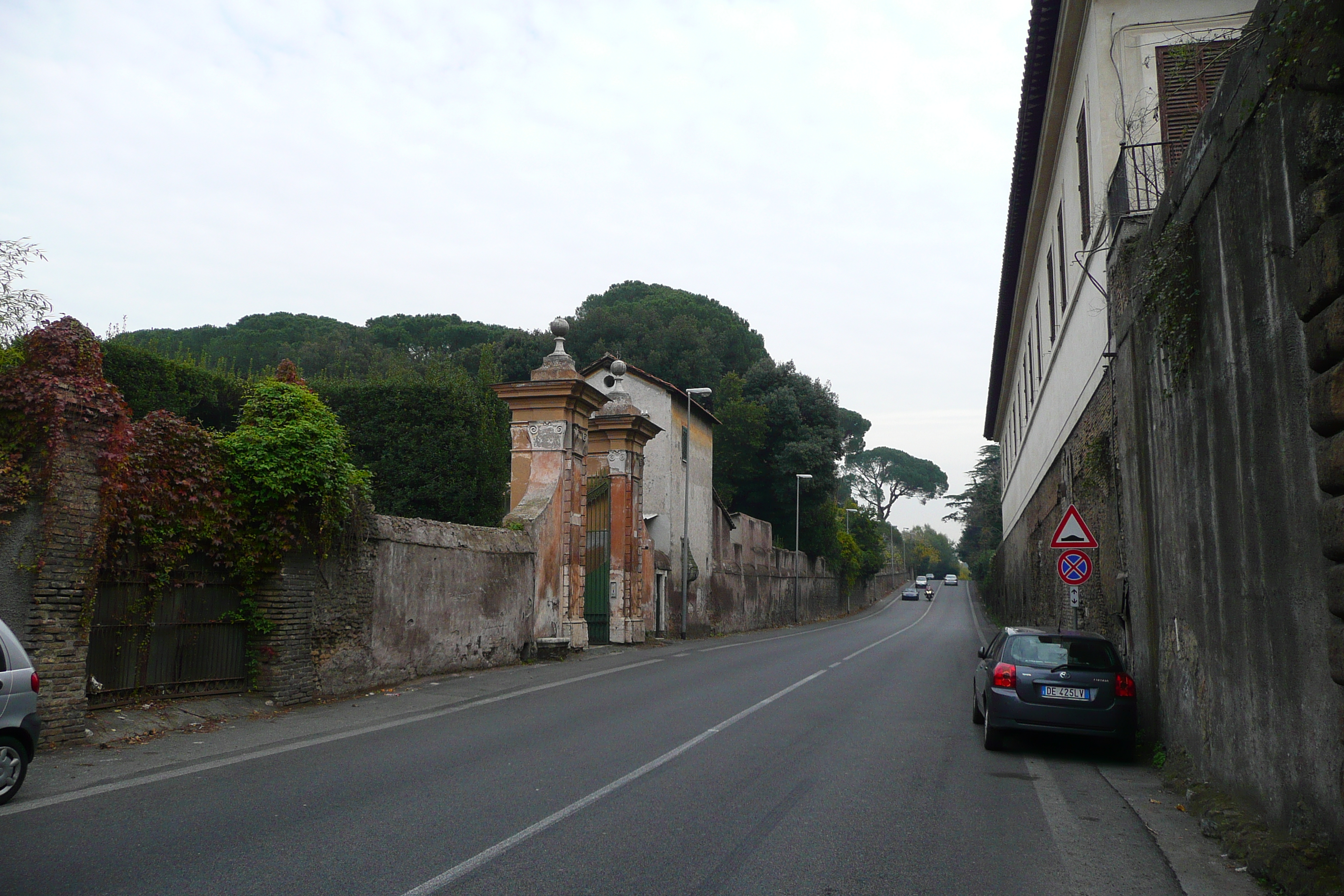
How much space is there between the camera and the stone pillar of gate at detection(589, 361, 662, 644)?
2367 cm

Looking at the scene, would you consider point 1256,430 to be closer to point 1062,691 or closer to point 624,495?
point 1062,691

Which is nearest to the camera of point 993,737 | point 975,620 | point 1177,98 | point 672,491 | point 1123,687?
point 1123,687

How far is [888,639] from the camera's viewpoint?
106ft

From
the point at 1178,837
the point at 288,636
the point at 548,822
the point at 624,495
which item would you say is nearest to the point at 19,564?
the point at 288,636

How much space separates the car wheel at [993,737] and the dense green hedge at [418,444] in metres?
21.8

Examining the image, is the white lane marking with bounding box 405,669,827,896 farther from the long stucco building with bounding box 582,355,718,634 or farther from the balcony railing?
the long stucco building with bounding box 582,355,718,634

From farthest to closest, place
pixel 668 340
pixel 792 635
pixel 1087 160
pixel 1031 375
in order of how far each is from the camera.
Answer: pixel 668 340 < pixel 792 635 < pixel 1031 375 < pixel 1087 160

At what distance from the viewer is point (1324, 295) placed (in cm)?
480

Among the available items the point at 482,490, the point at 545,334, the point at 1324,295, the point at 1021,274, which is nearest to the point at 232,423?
the point at 482,490

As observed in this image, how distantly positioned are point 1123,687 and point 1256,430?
421cm

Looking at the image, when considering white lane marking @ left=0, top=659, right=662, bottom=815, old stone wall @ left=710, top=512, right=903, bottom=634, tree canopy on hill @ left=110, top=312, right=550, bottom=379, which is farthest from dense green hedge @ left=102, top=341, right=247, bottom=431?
old stone wall @ left=710, top=512, right=903, bottom=634

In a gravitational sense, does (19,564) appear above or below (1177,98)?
below

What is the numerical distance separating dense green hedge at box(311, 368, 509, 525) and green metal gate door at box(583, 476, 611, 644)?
7.05m

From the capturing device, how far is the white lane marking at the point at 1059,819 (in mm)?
5634
